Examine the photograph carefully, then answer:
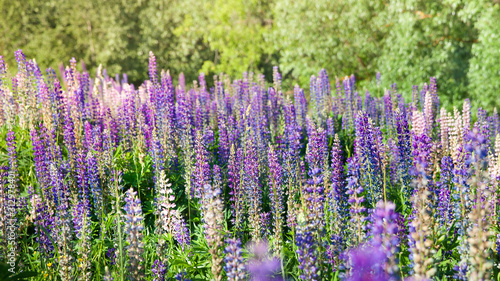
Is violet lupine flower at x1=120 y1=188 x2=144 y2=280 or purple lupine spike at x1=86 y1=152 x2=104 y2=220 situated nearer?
violet lupine flower at x1=120 y1=188 x2=144 y2=280

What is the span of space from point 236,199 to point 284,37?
57.3ft

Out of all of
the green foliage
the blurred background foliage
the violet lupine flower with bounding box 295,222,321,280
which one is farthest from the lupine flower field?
the blurred background foliage

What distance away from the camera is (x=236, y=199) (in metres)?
4.93

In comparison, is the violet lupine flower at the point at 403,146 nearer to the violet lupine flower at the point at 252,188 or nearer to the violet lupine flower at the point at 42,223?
the violet lupine flower at the point at 252,188

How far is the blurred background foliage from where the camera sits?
16234 mm

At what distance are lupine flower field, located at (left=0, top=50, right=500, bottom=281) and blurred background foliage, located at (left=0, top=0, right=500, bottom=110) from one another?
10015 mm

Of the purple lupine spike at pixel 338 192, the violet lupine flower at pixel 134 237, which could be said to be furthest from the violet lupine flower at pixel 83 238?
the purple lupine spike at pixel 338 192

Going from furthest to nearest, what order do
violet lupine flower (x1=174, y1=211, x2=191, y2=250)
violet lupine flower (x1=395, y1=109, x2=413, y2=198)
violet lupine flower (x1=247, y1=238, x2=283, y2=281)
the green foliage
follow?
the green foliage, violet lupine flower (x1=395, y1=109, x2=413, y2=198), violet lupine flower (x1=174, y1=211, x2=191, y2=250), violet lupine flower (x1=247, y1=238, x2=283, y2=281)

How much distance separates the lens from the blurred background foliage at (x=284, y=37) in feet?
53.3

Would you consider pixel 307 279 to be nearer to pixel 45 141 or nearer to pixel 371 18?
pixel 45 141

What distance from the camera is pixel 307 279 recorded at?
3.12 m

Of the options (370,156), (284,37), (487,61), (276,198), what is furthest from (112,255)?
(284,37)

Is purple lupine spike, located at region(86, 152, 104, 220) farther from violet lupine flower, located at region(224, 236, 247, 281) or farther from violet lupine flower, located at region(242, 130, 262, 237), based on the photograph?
violet lupine flower, located at region(224, 236, 247, 281)

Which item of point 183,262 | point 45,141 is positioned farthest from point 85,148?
point 183,262
